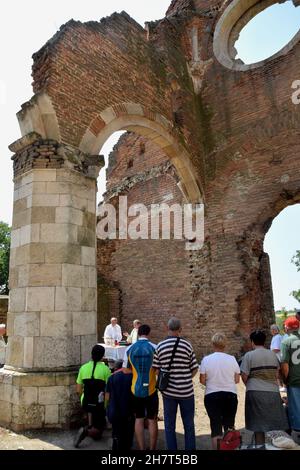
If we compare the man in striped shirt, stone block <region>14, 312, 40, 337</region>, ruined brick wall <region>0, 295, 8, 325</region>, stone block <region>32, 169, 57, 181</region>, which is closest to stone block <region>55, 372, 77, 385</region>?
stone block <region>14, 312, 40, 337</region>

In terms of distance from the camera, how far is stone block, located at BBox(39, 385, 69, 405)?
16.8 ft

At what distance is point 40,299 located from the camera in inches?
217

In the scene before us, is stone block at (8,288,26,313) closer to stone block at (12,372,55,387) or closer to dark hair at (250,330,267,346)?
stone block at (12,372,55,387)

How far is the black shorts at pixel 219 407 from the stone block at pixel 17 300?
304 cm

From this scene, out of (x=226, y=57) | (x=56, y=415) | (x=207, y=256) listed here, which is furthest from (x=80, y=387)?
(x=226, y=57)

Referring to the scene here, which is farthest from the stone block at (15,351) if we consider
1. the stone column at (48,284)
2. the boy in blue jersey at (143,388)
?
the boy in blue jersey at (143,388)

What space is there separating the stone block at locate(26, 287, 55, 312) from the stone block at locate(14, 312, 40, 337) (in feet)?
0.28

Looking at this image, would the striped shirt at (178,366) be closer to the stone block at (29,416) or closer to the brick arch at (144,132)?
the stone block at (29,416)

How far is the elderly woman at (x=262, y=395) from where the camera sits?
3879mm

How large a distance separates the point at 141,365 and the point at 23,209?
319 centimetres

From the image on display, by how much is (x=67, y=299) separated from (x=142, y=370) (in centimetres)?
192

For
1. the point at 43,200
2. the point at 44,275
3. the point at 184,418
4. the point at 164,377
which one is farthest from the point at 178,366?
the point at 43,200

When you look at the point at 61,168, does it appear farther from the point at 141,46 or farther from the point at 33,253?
the point at 141,46
